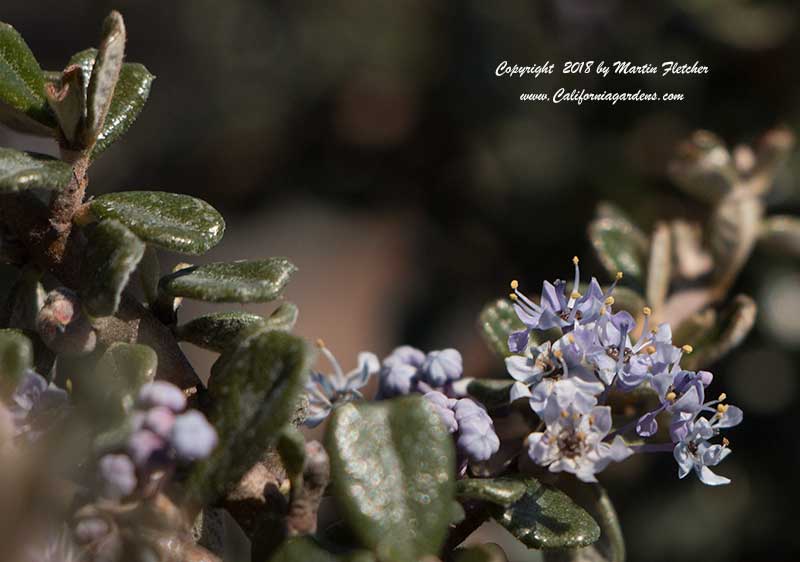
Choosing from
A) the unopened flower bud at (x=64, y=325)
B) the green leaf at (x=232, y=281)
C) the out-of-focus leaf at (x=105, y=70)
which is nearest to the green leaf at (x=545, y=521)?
the green leaf at (x=232, y=281)

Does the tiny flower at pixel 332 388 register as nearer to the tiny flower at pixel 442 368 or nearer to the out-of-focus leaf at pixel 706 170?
the tiny flower at pixel 442 368

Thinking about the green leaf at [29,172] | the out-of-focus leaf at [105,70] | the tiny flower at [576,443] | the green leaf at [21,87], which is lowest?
the tiny flower at [576,443]

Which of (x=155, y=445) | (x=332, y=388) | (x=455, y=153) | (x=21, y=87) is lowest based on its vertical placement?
(x=455, y=153)

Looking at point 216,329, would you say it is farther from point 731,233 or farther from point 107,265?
point 731,233

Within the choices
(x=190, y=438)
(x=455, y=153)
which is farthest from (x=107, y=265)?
(x=455, y=153)

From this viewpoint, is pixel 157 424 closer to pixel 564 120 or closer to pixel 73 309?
pixel 73 309
